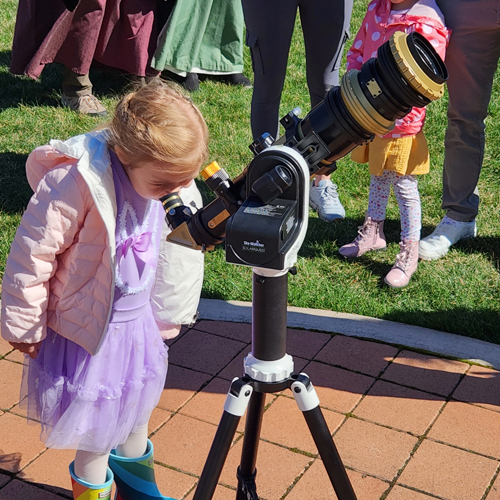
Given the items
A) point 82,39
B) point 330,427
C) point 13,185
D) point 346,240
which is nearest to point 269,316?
point 330,427

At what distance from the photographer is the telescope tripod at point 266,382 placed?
1732 mm

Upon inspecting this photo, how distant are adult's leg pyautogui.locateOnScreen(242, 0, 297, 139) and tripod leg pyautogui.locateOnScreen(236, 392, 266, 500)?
104 inches

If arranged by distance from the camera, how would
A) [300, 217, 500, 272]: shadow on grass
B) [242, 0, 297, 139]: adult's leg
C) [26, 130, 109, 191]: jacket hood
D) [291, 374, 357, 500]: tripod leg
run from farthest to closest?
[300, 217, 500, 272]: shadow on grass
[242, 0, 297, 139]: adult's leg
[26, 130, 109, 191]: jacket hood
[291, 374, 357, 500]: tripod leg

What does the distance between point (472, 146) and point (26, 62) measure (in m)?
3.54

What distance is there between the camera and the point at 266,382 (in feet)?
5.89

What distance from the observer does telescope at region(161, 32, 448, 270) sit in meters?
1.57

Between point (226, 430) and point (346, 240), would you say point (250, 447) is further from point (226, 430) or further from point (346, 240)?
point (346, 240)

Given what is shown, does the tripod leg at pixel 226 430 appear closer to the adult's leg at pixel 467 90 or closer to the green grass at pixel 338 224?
the green grass at pixel 338 224

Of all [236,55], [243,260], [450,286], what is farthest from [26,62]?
[243,260]

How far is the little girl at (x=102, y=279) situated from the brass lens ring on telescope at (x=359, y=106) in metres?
0.51

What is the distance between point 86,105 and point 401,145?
3084mm

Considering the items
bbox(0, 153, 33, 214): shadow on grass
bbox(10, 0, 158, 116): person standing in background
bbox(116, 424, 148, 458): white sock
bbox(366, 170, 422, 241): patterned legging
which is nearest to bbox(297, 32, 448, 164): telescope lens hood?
bbox(116, 424, 148, 458): white sock

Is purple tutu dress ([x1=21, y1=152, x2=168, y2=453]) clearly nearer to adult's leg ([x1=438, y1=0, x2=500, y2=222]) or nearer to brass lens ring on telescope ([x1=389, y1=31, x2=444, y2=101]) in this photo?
brass lens ring on telescope ([x1=389, y1=31, x2=444, y2=101])

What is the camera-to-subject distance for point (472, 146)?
4.03 metres
